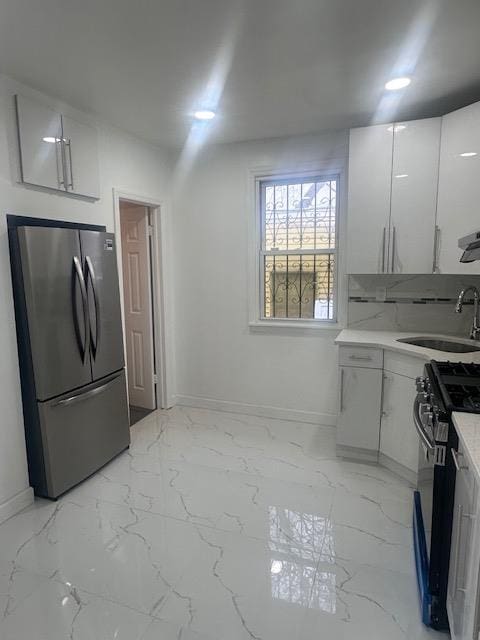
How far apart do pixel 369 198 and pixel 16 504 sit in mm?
3130

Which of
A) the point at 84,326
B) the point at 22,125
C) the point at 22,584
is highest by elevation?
the point at 22,125

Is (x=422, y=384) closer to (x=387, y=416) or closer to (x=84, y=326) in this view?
(x=387, y=416)

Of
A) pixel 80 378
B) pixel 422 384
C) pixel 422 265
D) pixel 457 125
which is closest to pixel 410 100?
pixel 457 125

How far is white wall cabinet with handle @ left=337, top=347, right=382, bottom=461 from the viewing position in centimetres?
279

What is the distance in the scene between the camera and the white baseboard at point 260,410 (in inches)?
142

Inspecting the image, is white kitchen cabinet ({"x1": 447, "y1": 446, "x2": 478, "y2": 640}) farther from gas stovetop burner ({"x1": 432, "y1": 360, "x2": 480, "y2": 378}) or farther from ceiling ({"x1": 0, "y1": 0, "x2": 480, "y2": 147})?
ceiling ({"x1": 0, "y1": 0, "x2": 480, "y2": 147})

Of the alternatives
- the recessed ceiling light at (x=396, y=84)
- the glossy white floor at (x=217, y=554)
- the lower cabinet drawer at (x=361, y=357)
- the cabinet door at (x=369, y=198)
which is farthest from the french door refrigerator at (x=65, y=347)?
the recessed ceiling light at (x=396, y=84)

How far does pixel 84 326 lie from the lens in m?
2.57

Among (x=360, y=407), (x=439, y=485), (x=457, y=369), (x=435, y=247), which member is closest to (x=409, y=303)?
(x=435, y=247)

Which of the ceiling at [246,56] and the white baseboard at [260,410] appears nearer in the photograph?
the ceiling at [246,56]

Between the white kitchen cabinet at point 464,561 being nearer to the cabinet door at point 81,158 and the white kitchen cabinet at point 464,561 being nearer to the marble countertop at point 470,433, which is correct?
the marble countertop at point 470,433

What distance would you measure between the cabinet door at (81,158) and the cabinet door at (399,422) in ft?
8.28

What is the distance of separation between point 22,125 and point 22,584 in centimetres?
246

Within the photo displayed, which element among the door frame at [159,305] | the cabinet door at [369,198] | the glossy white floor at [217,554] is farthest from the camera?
the door frame at [159,305]
